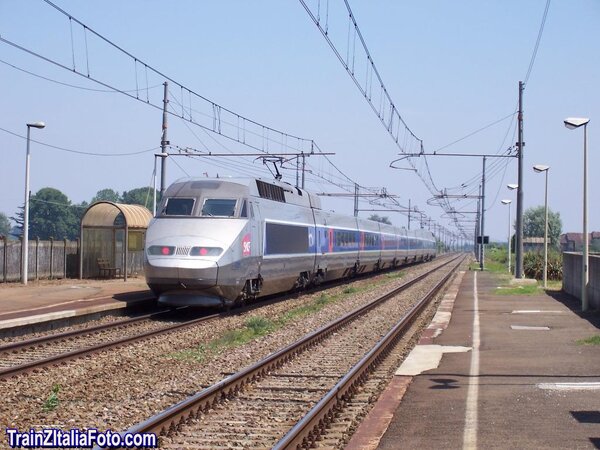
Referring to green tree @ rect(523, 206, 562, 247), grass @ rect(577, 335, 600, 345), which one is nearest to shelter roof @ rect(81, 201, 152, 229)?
grass @ rect(577, 335, 600, 345)

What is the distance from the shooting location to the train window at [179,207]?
774 inches

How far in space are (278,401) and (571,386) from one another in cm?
372

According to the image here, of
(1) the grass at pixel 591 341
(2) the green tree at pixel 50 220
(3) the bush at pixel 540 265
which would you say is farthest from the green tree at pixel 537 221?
(1) the grass at pixel 591 341

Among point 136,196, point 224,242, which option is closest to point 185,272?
point 224,242

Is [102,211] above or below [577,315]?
above

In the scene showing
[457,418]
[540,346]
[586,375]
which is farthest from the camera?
[540,346]

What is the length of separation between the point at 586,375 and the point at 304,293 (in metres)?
18.4

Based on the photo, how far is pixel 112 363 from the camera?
1248cm

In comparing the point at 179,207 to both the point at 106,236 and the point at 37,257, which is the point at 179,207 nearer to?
the point at 37,257

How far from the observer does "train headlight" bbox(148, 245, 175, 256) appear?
1852cm

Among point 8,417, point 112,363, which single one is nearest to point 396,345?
point 112,363

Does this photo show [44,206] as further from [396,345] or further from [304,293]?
[396,345]

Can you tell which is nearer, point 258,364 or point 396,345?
point 258,364

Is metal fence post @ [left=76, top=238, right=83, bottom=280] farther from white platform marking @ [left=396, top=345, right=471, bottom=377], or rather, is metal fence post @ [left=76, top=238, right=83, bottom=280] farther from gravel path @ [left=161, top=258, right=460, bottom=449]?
white platform marking @ [left=396, top=345, right=471, bottom=377]
